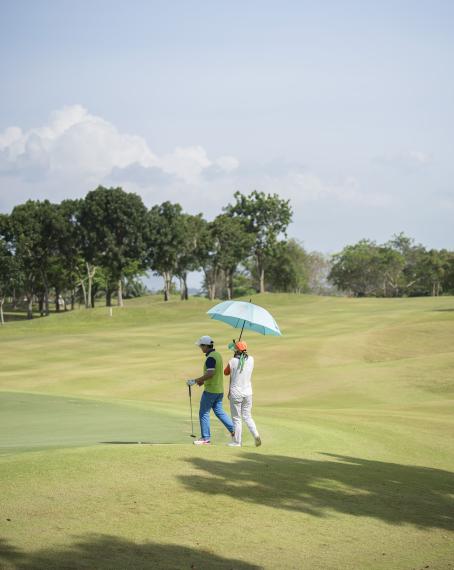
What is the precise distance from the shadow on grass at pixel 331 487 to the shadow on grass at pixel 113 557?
7.24ft

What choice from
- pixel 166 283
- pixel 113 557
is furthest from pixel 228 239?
pixel 113 557

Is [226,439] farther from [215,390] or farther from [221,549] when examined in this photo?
[221,549]

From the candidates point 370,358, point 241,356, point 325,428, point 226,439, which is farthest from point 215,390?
point 370,358

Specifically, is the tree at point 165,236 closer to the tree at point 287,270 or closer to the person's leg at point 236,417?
the tree at point 287,270

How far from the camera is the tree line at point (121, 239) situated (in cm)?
9719

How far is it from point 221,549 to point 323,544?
1.29 metres

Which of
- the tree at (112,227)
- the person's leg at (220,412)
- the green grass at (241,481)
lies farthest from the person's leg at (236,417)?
the tree at (112,227)

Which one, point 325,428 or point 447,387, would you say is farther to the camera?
point 447,387

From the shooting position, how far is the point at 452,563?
8797 mm

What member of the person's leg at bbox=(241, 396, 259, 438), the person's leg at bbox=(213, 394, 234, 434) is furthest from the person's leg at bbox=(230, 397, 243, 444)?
the person's leg at bbox=(213, 394, 234, 434)

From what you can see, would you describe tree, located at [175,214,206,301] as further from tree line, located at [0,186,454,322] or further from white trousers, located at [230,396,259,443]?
white trousers, located at [230,396,259,443]

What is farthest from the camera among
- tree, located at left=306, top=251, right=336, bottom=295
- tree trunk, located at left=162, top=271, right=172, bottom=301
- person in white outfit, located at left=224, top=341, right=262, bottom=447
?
tree, located at left=306, top=251, right=336, bottom=295

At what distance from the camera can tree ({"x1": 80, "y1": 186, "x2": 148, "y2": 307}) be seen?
96.4 metres

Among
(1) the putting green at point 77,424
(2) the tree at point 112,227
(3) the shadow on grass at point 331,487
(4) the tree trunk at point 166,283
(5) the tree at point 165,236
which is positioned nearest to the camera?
(3) the shadow on grass at point 331,487
